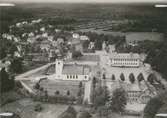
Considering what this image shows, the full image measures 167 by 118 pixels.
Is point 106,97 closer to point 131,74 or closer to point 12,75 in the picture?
point 131,74

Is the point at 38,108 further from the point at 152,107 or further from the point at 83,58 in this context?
the point at 152,107

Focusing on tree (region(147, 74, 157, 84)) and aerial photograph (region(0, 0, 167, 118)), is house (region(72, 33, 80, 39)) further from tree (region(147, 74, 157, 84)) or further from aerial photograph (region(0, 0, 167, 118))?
tree (region(147, 74, 157, 84))

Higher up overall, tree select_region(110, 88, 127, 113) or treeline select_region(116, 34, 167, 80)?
treeline select_region(116, 34, 167, 80)

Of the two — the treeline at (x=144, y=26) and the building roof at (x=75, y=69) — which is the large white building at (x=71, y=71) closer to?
the building roof at (x=75, y=69)

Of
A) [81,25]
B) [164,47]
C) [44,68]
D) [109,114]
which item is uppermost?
[81,25]

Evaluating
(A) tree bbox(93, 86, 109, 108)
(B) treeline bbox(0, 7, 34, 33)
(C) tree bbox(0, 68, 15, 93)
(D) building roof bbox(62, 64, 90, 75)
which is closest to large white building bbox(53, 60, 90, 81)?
(D) building roof bbox(62, 64, 90, 75)

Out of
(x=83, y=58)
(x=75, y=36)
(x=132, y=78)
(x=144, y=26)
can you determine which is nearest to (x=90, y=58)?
(x=83, y=58)

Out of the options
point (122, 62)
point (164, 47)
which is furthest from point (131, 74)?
point (164, 47)
